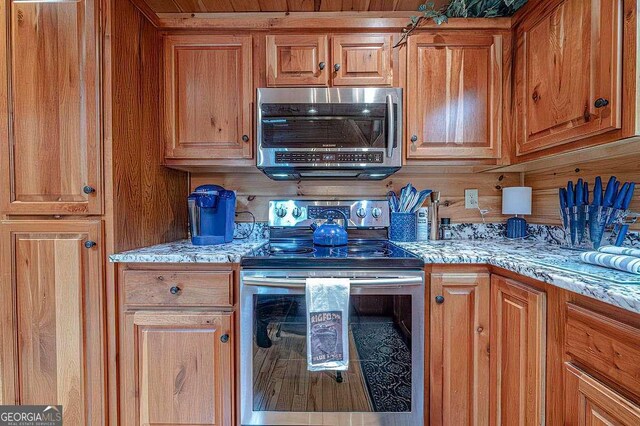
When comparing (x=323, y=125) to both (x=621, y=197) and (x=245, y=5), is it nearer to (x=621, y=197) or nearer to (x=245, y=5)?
(x=245, y=5)

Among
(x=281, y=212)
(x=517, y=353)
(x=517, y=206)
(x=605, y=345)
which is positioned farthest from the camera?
(x=281, y=212)

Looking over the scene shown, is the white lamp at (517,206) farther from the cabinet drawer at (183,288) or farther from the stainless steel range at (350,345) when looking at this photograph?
the cabinet drawer at (183,288)

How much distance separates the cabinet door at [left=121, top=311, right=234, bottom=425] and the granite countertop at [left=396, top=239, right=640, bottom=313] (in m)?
0.93

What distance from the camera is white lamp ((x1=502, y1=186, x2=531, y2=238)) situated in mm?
1704

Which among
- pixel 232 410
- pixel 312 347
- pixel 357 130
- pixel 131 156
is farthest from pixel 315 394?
pixel 131 156

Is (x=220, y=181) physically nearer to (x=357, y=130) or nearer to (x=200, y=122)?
(x=200, y=122)

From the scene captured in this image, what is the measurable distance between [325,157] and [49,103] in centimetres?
117

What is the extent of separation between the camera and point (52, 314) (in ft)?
4.18

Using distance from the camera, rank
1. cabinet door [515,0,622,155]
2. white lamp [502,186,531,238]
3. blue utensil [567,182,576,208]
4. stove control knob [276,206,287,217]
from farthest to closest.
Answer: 1. stove control knob [276,206,287,217]
2. white lamp [502,186,531,238]
3. blue utensil [567,182,576,208]
4. cabinet door [515,0,622,155]

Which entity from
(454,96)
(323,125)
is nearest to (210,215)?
(323,125)

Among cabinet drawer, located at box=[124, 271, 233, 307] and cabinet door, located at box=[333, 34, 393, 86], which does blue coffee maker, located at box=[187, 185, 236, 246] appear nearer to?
cabinet drawer, located at box=[124, 271, 233, 307]

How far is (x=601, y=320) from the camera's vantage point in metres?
0.77

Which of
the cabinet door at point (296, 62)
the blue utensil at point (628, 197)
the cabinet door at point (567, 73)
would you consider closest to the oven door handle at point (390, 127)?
the cabinet door at point (296, 62)

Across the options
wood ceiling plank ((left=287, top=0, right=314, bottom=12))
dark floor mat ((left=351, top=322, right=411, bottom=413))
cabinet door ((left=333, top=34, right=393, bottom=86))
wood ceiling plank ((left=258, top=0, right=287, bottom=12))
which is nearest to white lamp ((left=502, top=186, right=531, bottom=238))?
cabinet door ((left=333, top=34, right=393, bottom=86))
